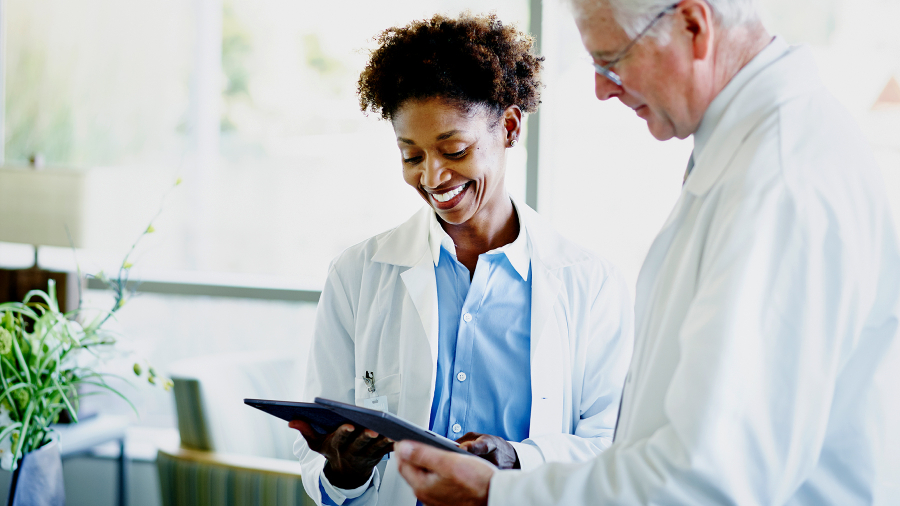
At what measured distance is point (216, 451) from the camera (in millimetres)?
2432

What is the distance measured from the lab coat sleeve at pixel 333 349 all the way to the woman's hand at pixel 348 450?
4.5 inches

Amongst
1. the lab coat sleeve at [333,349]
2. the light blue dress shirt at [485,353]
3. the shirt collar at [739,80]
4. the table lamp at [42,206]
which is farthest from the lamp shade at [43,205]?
the shirt collar at [739,80]

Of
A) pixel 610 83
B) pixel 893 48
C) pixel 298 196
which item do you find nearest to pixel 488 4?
pixel 298 196

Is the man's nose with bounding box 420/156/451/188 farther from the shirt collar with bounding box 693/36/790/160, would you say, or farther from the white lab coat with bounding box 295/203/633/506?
the shirt collar with bounding box 693/36/790/160

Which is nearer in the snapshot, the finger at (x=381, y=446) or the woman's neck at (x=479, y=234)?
the finger at (x=381, y=446)

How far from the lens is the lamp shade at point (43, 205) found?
2.49 m

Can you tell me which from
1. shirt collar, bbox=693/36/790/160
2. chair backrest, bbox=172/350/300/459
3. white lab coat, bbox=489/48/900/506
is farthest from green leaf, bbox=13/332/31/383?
shirt collar, bbox=693/36/790/160

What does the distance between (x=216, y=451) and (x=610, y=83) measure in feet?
6.59

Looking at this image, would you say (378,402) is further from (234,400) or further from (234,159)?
(234,159)

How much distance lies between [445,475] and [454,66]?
0.86 meters

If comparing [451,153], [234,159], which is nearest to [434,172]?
[451,153]

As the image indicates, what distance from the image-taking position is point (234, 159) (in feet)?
10.1

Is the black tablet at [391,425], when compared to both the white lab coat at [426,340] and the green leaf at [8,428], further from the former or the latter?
the green leaf at [8,428]

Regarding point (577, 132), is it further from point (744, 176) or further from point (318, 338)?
point (744, 176)
